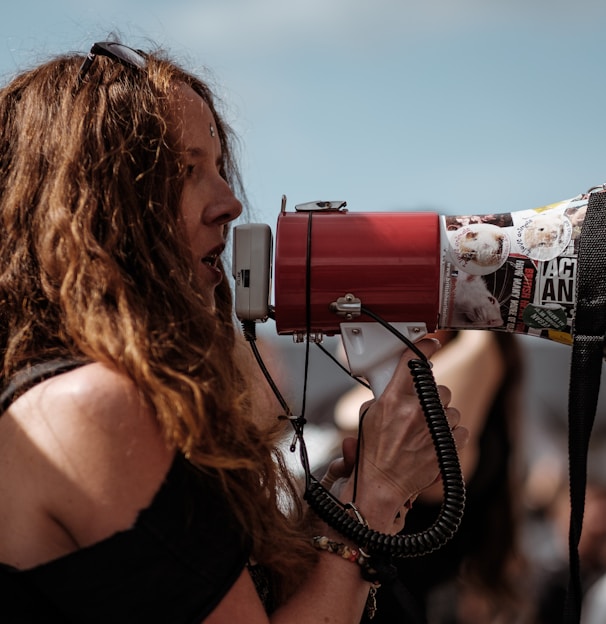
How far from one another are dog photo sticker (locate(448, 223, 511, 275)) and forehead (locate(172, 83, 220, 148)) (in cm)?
56

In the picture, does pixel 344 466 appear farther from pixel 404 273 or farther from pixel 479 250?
pixel 479 250

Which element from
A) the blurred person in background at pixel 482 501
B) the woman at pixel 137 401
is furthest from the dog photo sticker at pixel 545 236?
the blurred person in background at pixel 482 501

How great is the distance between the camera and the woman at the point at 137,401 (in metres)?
1.39

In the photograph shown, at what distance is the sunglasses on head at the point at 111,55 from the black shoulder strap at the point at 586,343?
1.00m

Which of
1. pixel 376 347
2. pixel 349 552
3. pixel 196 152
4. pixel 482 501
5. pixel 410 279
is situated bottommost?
pixel 482 501

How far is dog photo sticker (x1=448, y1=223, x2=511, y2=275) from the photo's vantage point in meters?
1.91

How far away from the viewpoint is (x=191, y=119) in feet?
6.01

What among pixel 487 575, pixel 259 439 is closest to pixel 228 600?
pixel 259 439

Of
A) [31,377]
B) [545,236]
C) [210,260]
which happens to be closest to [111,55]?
[210,260]

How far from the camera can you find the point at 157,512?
141cm

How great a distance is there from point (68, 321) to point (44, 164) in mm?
343

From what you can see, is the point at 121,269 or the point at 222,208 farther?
the point at 222,208

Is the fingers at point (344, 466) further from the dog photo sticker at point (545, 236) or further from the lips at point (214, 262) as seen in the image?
the dog photo sticker at point (545, 236)

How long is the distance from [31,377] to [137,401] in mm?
183
